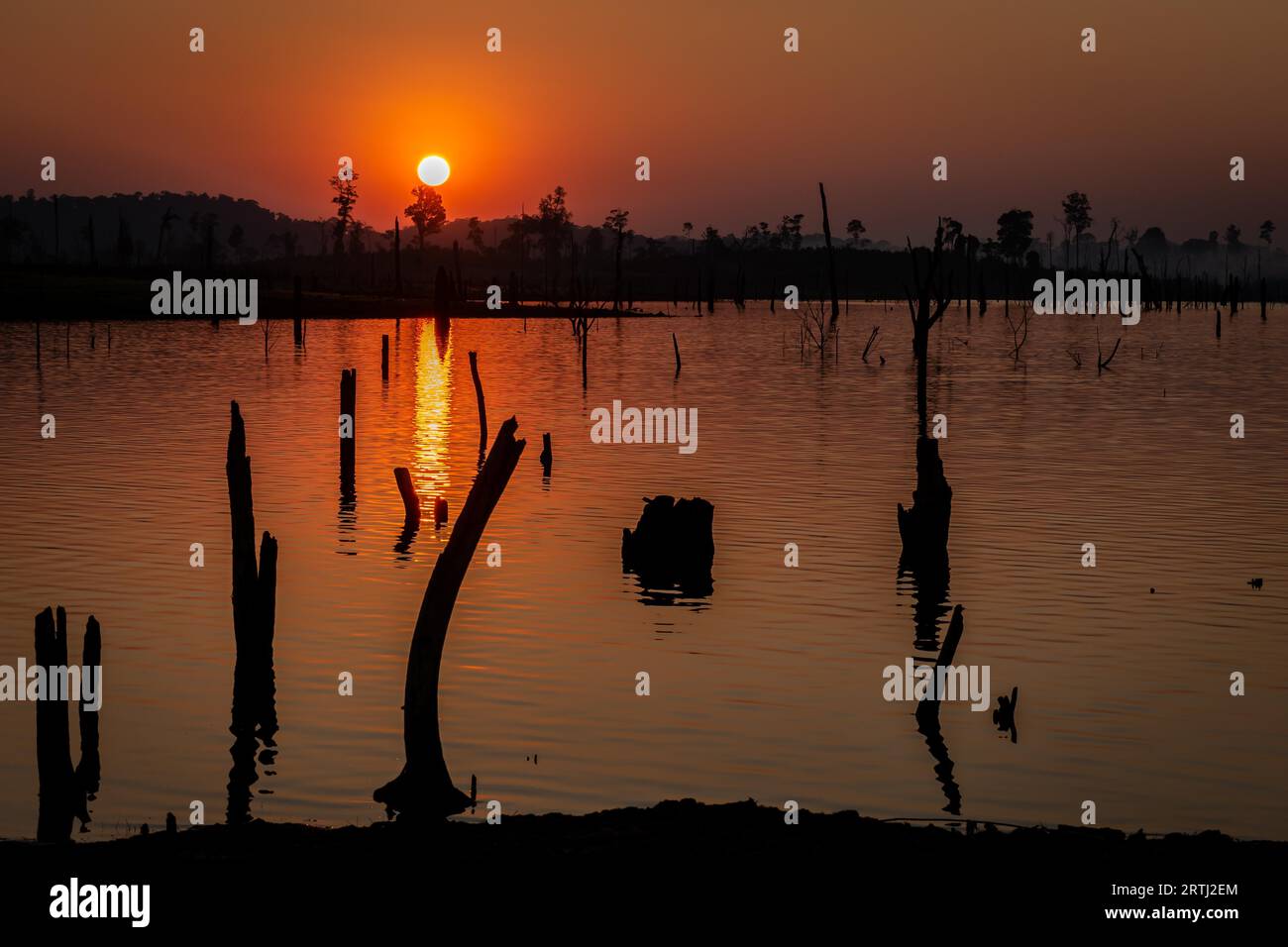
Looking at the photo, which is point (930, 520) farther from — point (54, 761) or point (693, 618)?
point (54, 761)

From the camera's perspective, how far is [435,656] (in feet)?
46.7

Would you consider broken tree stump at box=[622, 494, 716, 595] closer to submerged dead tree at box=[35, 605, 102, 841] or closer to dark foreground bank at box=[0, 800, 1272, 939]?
submerged dead tree at box=[35, 605, 102, 841]

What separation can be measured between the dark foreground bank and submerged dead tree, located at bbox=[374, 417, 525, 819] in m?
2.41

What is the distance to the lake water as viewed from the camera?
1584cm

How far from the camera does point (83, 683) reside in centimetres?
1519

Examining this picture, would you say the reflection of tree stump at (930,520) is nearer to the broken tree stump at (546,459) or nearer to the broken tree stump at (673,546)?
the broken tree stump at (673,546)

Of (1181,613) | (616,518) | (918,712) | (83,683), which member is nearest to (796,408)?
(616,518)

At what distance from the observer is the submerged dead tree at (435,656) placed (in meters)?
13.9

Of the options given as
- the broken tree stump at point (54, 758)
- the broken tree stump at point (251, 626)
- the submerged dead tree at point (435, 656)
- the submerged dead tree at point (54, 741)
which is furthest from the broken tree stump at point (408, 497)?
the broken tree stump at point (54, 758)

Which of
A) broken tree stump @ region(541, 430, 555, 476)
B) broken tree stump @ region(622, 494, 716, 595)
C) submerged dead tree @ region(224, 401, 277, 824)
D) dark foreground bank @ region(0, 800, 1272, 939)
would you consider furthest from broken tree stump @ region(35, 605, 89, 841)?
broken tree stump @ region(541, 430, 555, 476)

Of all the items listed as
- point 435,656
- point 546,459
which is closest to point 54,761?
point 435,656

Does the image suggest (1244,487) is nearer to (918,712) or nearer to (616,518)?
(616,518)
